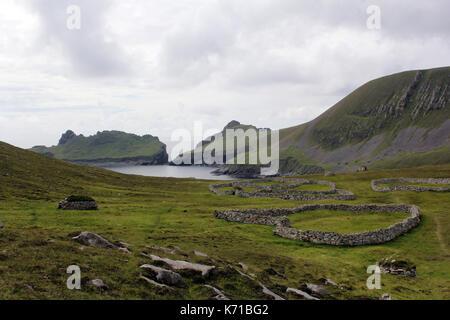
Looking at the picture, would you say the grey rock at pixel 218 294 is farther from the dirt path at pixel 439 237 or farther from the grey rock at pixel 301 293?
the dirt path at pixel 439 237

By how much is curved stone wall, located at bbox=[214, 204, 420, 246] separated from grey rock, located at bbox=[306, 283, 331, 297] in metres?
15.5

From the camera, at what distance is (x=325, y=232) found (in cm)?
3672

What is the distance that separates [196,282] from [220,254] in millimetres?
8792

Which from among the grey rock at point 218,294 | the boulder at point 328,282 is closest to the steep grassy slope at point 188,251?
the grey rock at point 218,294

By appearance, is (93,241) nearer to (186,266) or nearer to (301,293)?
(186,266)

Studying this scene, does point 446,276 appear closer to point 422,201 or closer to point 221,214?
point 221,214

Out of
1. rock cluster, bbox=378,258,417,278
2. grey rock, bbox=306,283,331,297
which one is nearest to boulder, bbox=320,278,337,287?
grey rock, bbox=306,283,331,297

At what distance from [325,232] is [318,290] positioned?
637 inches

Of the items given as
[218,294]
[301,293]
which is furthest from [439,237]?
[218,294]

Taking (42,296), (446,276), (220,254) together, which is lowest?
(446,276)

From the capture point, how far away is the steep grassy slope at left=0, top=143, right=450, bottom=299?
17.2 m

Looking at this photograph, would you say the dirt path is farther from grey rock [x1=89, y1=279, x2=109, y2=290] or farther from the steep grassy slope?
grey rock [x1=89, y1=279, x2=109, y2=290]
